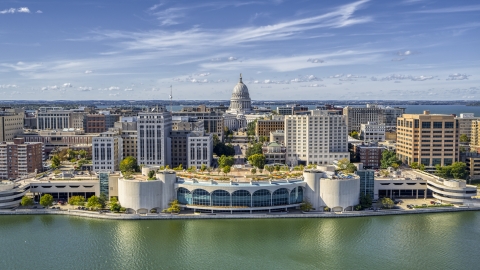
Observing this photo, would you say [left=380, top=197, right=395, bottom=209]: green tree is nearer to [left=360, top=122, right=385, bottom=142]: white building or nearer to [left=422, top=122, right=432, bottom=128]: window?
[left=422, top=122, right=432, bottom=128]: window

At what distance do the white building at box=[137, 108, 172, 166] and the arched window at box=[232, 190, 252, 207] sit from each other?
18.7 metres

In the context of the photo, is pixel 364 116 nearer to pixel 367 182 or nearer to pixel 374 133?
pixel 374 133

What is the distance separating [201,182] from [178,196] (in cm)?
224

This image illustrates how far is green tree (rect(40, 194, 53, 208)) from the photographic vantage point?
1555 inches

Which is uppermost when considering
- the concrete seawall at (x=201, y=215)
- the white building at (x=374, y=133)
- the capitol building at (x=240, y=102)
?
the capitol building at (x=240, y=102)

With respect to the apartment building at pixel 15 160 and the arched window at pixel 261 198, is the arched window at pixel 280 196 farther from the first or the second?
the apartment building at pixel 15 160

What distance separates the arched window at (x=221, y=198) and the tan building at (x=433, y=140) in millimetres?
27158

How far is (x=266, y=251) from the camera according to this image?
30281 millimetres

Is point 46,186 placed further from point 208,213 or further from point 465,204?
point 465,204

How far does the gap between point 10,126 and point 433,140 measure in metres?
58.6

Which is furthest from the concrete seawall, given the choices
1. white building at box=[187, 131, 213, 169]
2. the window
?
white building at box=[187, 131, 213, 169]

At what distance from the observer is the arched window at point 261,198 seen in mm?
37812

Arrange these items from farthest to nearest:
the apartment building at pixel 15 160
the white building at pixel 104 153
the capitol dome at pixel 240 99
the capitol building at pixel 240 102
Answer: the capitol dome at pixel 240 99
the capitol building at pixel 240 102
the white building at pixel 104 153
the apartment building at pixel 15 160

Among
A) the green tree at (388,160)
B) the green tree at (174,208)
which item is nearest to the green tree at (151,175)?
the green tree at (174,208)
